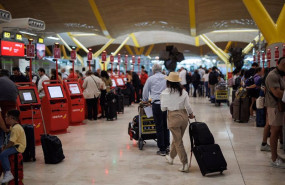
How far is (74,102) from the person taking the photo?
11.1 m

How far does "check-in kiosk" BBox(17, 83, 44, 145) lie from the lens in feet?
25.8

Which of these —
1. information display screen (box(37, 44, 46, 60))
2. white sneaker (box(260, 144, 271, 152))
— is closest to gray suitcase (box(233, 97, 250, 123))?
white sneaker (box(260, 144, 271, 152))

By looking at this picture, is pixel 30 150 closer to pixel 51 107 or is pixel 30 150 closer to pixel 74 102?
pixel 51 107

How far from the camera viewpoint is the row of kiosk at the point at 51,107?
796 centimetres

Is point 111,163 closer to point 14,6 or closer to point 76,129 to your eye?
point 76,129

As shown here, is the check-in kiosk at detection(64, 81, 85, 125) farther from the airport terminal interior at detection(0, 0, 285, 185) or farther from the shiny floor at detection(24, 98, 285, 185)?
the shiny floor at detection(24, 98, 285, 185)

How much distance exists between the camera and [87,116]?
1302cm

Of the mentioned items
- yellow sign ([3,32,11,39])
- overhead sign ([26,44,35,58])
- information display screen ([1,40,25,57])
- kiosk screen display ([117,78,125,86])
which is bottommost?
kiosk screen display ([117,78,125,86])

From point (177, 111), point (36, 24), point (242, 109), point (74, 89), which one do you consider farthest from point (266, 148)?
point (36, 24)

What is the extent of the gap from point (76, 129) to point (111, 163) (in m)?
4.32

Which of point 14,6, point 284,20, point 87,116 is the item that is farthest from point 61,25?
point 284,20

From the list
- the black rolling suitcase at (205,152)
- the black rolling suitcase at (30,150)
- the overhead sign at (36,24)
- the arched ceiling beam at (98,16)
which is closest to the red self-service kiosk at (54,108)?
the overhead sign at (36,24)

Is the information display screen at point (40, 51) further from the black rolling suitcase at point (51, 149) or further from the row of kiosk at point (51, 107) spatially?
the black rolling suitcase at point (51, 149)

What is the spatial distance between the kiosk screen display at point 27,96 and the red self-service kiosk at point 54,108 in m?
1.16
